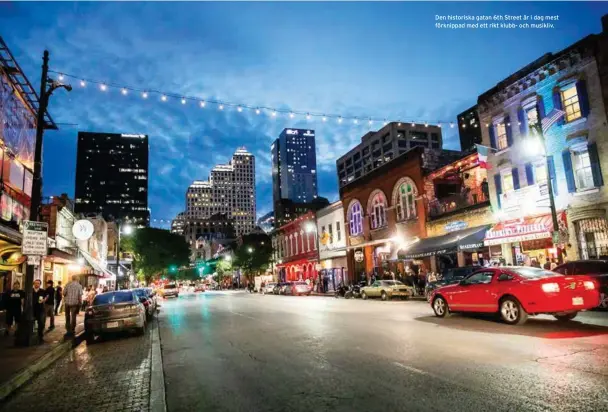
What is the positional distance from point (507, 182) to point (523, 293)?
15.2 m

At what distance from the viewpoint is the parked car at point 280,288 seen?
4495cm

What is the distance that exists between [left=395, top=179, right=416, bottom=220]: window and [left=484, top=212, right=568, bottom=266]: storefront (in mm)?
9030

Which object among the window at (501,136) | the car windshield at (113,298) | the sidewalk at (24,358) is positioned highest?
the window at (501,136)

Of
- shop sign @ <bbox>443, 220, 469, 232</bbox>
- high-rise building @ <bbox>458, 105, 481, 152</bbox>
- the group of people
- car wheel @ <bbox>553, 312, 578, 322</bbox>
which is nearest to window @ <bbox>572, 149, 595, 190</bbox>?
shop sign @ <bbox>443, 220, 469, 232</bbox>

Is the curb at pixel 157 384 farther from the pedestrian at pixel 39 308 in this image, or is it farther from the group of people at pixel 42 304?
the group of people at pixel 42 304

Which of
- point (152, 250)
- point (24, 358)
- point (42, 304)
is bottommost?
A: point (24, 358)

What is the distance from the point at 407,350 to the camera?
8.97 metres

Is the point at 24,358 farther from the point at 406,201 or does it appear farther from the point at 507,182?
the point at 406,201

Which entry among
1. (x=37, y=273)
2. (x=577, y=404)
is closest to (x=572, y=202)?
(x=577, y=404)

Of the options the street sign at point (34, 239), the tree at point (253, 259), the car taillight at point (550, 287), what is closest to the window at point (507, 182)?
the car taillight at point (550, 287)

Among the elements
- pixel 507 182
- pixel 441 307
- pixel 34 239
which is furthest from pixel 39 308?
pixel 507 182

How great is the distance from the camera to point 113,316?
45.3 feet

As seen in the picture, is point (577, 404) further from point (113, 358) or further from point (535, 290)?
point (113, 358)

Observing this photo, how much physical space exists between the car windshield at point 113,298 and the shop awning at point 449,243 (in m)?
18.4
